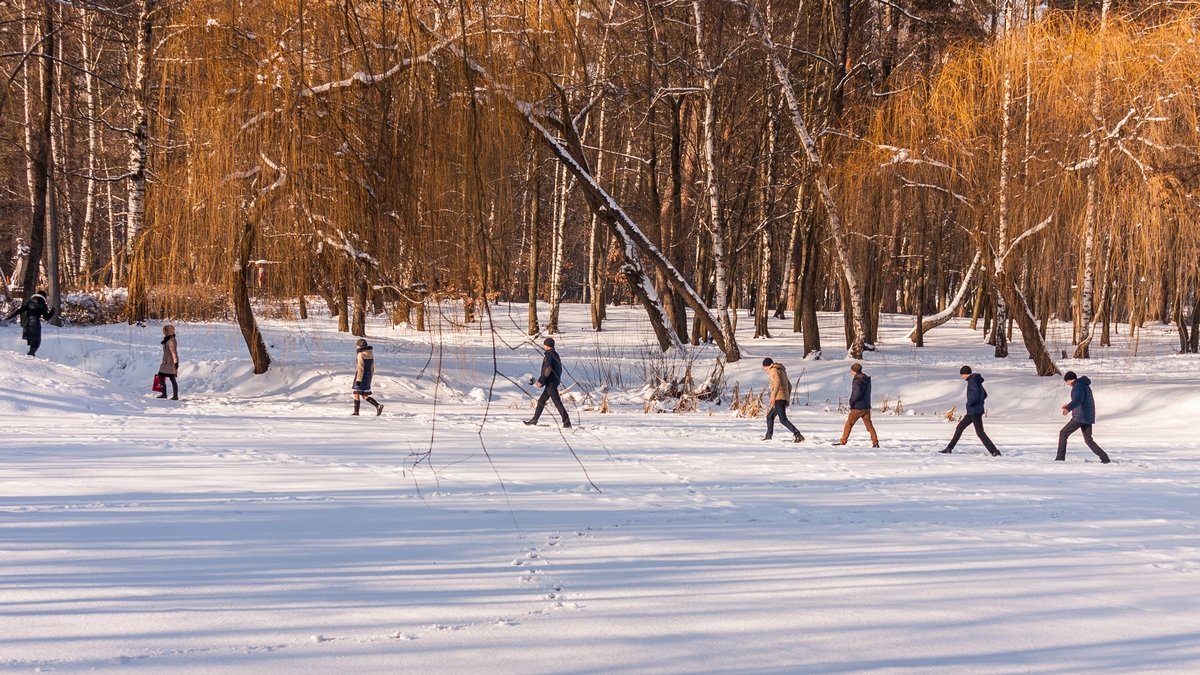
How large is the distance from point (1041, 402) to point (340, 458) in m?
15.9

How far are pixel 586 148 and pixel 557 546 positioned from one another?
8.99m

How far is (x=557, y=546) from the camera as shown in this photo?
804cm

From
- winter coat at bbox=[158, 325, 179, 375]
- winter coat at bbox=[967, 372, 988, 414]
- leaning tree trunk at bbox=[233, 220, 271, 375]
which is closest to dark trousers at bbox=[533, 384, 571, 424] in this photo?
leaning tree trunk at bbox=[233, 220, 271, 375]

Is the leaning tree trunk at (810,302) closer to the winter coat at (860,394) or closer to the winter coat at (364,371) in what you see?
the winter coat at (860,394)

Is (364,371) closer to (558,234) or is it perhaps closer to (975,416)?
(975,416)

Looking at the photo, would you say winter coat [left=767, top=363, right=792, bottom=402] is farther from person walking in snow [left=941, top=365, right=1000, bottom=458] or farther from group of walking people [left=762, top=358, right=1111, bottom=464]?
person walking in snow [left=941, top=365, right=1000, bottom=458]

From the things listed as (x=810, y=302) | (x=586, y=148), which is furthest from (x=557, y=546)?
(x=810, y=302)

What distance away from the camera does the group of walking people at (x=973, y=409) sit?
578 inches

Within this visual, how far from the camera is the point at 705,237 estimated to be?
3659 cm

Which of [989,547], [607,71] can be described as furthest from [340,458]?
[989,547]

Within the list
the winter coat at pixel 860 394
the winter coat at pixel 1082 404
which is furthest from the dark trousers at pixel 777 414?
the winter coat at pixel 1082 404

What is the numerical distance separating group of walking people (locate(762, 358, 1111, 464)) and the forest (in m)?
4.78

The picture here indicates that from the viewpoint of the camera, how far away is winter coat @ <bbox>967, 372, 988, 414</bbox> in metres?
15.2

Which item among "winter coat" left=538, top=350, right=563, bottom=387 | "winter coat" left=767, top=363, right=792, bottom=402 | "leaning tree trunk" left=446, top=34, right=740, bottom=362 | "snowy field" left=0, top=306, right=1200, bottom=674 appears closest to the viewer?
"snowy field" left=0, top=306, right=1200, bottom=674
